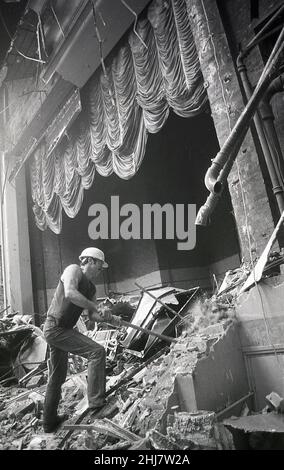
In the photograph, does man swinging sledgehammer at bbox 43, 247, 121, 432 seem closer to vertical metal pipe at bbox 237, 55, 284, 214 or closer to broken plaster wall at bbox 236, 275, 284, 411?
broken plaster wall at bbox 236, 275, 284, 411

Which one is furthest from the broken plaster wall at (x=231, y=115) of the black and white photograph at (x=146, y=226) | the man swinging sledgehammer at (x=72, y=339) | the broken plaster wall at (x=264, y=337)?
the man swinging sledgehammer at (x=72, y=339)

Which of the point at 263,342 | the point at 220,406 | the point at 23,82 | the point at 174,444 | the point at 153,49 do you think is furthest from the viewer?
the point at 23,82

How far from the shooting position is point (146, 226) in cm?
1105

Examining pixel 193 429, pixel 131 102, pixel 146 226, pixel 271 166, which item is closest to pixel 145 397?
pixel 193 429

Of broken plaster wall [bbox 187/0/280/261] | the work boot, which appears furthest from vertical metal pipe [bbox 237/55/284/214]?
the work boot

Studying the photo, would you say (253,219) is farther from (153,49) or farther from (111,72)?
(111,72)

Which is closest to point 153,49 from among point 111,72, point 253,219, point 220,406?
point 111,72

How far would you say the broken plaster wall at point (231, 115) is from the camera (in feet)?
12.9

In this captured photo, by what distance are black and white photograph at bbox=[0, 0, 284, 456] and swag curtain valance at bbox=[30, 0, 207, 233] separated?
0.03 meters

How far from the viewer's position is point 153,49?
18.6 ft

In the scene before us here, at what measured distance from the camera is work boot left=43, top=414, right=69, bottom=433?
3.42 m

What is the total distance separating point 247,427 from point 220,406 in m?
0.43

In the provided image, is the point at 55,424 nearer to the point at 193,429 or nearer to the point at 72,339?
the point at 72,339

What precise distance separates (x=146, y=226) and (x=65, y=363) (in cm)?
757
